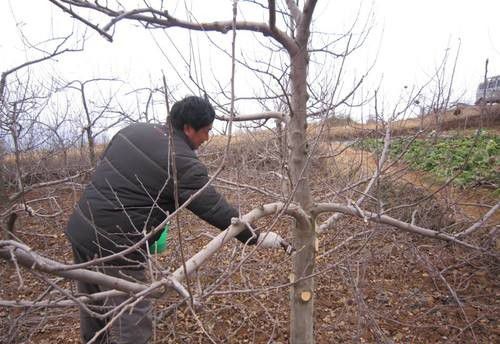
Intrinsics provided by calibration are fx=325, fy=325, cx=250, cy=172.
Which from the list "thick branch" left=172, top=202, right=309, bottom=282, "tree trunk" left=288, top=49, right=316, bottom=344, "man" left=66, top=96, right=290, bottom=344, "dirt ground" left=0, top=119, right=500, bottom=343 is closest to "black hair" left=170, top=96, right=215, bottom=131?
"man" left=66, top=96, right=290, bottom=344

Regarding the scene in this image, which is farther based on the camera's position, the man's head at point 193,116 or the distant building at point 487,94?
the man's head at point 193,116

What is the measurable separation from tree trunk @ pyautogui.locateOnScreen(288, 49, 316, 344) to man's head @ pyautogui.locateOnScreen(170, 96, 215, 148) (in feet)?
1.65

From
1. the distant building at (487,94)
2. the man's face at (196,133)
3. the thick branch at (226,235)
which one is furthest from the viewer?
the man's face at (196,133)

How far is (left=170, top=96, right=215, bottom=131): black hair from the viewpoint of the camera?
6.30ft

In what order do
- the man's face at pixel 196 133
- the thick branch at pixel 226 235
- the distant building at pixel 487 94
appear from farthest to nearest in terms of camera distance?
the man's face at pixel 196 133
the distant building at pixel 487 94
the thick branch at pixel 226 235

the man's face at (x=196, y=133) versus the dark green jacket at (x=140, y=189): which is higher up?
the man's face at (x=196, y=133)

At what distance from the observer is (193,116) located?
1.93 meters

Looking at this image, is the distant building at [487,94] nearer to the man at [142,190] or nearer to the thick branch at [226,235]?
the thick branch at [226,235]

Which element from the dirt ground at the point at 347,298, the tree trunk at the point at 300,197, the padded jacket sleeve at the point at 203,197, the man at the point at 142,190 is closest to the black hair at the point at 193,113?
the man at the point at 142,190

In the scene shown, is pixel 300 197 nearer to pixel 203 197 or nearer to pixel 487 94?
pixel 203 197

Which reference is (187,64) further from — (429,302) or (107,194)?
(429,302)

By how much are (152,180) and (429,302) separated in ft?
12.4

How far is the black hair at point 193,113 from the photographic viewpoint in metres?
1.92

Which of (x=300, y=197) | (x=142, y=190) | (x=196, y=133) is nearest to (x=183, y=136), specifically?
(x=196, y=133)
